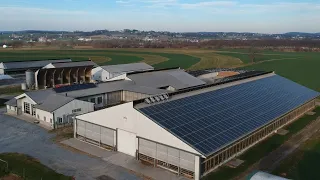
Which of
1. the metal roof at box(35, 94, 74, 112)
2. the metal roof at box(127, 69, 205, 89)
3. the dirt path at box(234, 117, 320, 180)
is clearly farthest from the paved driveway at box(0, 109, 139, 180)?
the metal roof at box(127, 69, 205, 89)

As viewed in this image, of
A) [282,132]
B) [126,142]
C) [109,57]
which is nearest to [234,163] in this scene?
[126,142]

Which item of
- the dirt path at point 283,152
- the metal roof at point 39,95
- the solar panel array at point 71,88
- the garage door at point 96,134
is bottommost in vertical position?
the dirt path at point 283,152

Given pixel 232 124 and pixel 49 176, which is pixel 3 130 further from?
pixel 232 124

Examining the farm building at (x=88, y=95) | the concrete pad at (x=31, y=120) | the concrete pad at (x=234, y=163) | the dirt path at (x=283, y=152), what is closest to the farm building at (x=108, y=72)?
the farm building at (x=88, y=95)

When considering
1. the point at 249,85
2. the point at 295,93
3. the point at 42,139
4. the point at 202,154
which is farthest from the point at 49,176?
the point at 295,93

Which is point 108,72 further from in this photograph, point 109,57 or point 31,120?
point 109,57

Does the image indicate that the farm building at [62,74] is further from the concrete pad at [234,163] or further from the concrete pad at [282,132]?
the concrete pad at [234,163]

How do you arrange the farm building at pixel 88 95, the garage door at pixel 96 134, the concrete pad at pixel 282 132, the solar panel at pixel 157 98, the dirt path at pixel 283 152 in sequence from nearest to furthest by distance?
the dirt path at pixel 283 152, the solar panel at pixel 157 98, the garage door at pixel 96 134, the concrete pad at pixel 282 132, the farm building at pixel 88 95

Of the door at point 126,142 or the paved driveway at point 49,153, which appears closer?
the paved driveway at point 49,153
